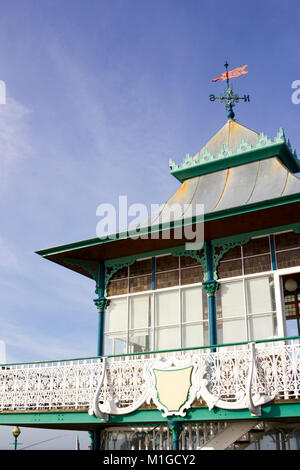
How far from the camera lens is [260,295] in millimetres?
14094

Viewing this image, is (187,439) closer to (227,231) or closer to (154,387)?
(154,387)

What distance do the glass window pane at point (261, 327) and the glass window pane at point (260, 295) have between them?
18cm

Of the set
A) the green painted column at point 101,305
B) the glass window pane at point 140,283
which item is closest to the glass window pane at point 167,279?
the glass window pane at point 140,283

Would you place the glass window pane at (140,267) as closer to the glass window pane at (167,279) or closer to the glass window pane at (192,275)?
the glass window pane at (167,279)

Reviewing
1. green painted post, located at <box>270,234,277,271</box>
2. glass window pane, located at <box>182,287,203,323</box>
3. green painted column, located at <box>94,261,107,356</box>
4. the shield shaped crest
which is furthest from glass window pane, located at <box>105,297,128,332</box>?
green painted post, located at <box>270,234,277,271</box>

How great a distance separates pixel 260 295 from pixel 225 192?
3.68m

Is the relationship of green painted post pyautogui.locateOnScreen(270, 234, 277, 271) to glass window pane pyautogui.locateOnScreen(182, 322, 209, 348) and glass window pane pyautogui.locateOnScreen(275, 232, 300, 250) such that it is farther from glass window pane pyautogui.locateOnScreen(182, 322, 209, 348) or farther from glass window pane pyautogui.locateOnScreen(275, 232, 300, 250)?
glass window pane pyautogui.locateOnScreen(182, 322, 209, 348)

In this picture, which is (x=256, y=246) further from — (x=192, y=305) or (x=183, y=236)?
(x=192, y=305)

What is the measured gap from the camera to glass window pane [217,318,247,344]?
14.1m

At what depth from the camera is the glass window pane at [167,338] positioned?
1495 centimetres

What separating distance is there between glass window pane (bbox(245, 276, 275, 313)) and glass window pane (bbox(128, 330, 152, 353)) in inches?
126

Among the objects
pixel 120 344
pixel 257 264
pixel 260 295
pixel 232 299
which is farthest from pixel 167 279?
pixel 260 295
